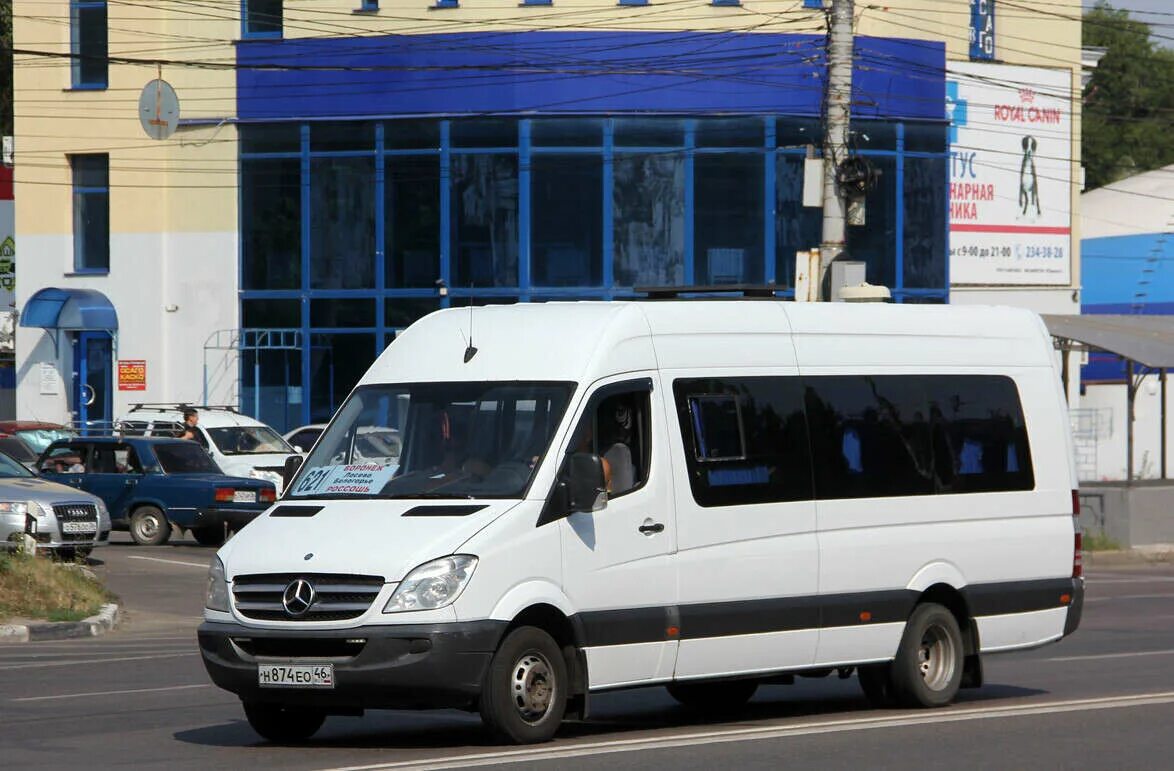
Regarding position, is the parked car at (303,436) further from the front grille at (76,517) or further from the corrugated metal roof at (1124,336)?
the corrugated metal roof at (1124,336)

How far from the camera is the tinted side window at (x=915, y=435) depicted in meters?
12.4

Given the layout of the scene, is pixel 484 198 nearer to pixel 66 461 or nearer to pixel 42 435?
pixel 42 435

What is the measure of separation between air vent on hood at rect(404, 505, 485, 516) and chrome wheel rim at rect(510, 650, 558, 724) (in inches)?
31.8

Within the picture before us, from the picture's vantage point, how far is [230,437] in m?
32.2

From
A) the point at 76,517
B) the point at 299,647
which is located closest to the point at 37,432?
the point at 76,517

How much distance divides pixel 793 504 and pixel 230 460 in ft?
68.2

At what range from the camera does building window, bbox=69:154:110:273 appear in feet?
138

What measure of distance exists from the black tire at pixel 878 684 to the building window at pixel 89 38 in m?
32.1

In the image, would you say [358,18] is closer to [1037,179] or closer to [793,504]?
[1037,179]

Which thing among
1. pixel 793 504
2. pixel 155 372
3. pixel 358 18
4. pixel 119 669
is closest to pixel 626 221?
pixel 358 18

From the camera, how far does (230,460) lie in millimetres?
31594

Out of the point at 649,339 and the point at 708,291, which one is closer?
the point at 649,339

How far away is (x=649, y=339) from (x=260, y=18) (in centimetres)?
3074

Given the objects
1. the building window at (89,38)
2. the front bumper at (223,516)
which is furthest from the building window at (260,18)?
the front bumper at (223,516)
